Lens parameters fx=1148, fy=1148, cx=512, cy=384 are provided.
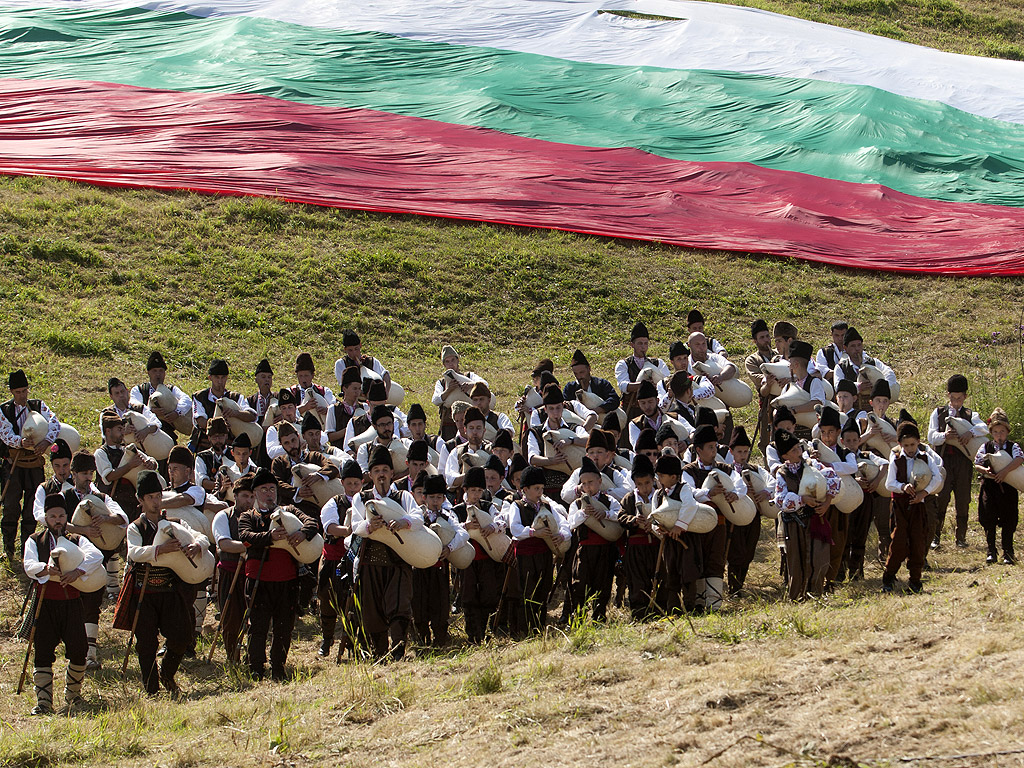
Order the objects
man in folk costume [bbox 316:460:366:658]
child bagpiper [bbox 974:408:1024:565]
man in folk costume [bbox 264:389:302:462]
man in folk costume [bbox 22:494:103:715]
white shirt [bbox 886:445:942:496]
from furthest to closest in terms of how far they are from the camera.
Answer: child bagpiper [bbox 974:408:1024:565], man in folk costume [bbox 264:389:302:462], white shirt [bbox 886:445:942:496], man in folk costume [bbox 316:460:366:658], man in folk costume [bbox 22:494:103:715]

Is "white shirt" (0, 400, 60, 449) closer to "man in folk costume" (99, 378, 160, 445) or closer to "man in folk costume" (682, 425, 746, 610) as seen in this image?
"man in folk costume" (99, 378, 160, 445)

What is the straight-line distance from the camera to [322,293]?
1984cm

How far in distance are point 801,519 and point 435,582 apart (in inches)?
116

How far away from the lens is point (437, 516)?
8.78 meters

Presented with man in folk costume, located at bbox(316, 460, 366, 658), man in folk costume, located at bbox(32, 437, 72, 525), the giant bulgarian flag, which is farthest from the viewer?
the giant bulgarian flag

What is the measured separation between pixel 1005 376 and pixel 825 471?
9961 mm

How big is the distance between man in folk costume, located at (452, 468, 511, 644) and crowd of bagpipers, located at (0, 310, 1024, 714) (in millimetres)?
18

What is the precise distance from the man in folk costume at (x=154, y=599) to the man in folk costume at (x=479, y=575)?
2.07m

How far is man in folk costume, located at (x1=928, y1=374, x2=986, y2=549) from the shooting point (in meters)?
11.2

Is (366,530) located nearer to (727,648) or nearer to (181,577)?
(181,577)

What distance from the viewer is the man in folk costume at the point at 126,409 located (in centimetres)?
1112

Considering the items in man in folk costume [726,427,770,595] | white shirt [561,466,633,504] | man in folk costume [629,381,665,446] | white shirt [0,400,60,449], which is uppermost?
white shirt [0,400,60,449]

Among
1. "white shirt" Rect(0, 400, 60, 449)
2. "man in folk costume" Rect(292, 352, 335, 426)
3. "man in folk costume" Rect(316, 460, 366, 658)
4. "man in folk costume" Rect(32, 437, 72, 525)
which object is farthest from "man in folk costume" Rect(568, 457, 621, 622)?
"white shirt" Rect(0, 400, 60, 449)

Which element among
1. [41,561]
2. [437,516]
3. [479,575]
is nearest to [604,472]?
[479,575]
